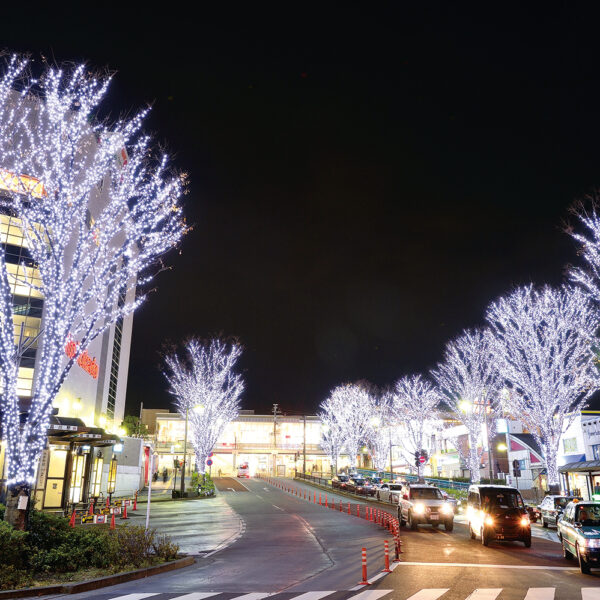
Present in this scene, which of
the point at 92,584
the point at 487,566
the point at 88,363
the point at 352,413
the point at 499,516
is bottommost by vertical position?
the point at 487,566

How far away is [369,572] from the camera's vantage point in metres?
13.5

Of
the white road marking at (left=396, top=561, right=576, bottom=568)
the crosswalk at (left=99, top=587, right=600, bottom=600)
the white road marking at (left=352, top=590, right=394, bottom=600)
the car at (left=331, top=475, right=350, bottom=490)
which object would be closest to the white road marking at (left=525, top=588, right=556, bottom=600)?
the crosswalk at (left=99, top=587, right=600, bottom=600)

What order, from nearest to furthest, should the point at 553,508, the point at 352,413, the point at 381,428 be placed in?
1. the point at 553,508
2. the point at 352,413
3. the point at 381,428

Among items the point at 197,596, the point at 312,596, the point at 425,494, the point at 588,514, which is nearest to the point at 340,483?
the point at 425,494

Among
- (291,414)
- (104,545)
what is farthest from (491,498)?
(291,414)

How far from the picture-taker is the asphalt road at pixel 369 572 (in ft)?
35.7

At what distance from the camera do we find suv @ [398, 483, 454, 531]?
2339 cm

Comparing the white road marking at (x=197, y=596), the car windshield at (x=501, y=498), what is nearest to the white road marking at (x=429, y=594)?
the white road marking at (x=197, y=596)

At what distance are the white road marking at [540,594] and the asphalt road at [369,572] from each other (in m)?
0.02

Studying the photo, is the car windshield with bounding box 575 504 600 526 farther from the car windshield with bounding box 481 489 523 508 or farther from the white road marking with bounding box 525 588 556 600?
the car windshield with bounding box 481 489 523 508

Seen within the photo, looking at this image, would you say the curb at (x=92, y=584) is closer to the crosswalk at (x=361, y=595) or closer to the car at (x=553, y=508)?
the crosswalk at (x=361, y=595)

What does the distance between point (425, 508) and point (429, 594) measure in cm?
1332

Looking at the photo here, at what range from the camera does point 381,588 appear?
11.5m

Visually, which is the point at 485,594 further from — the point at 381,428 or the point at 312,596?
the point at 381,428
